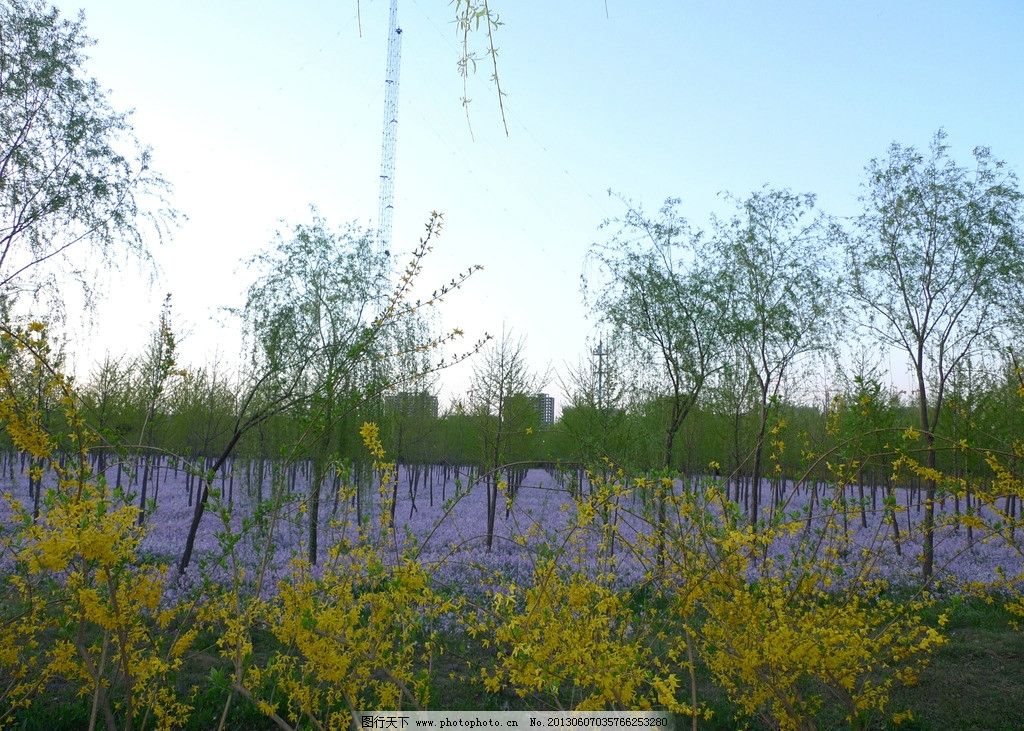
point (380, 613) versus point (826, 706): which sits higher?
point (380, 613)

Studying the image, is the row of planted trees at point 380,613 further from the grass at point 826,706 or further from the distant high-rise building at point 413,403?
the distant high-rise building at point 413,403

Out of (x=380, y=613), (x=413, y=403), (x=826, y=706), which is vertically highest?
(x=413, y=403)

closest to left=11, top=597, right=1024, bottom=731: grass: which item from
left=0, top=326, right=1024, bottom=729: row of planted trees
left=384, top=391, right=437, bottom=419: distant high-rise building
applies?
left=0, top=326, right=1024, bottom=729: row of planted trees

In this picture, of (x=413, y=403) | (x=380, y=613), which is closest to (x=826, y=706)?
(x=380, y=613)

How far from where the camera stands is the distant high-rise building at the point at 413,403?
16.2 metres

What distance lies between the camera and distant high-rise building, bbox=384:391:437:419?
16244 mm

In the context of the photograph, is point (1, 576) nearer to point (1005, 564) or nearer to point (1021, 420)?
point (1021, 420)

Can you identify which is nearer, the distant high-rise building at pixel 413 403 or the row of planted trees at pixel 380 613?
the row of planted trees at pixel 380 613

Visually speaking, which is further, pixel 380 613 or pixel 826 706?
pixel 826 706

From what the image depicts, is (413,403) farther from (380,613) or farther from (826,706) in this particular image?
(380,613)

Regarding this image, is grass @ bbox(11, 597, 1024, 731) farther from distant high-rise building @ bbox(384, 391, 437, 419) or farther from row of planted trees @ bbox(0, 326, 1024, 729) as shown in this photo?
distant high-rise building @ bbox(384, 391, 437, 419)

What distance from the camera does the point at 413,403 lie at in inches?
720

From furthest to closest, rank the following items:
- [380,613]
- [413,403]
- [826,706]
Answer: [413,403] → [826,706] → [380,613]

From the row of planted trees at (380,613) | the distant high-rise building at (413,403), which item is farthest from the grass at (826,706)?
the distant high-rise building at (413,403)
